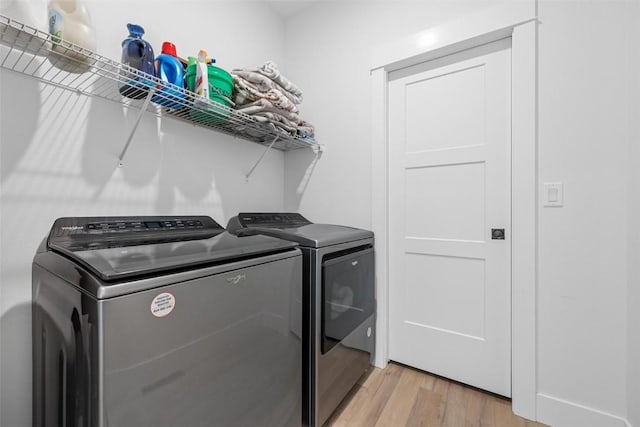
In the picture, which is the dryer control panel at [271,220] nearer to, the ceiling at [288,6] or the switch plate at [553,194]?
the switch plate at [553,194]

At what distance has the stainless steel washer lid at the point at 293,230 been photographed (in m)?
1.27

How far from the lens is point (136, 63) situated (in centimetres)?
105

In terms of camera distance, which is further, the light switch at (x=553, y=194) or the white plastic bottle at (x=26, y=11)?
the light switch at (x=553, y=194)

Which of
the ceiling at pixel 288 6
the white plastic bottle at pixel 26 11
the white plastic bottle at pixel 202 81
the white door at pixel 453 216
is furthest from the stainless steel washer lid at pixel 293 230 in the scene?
the ceiling at pixel 288 6

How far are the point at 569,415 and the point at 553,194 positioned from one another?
3.45 ft

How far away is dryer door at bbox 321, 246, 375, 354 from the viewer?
128 centimetres

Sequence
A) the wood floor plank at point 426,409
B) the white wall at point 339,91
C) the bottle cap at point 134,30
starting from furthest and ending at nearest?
the white wall at point 339,91 < the wood floor plank at point 426,409 < the bottle cap at point 134,30

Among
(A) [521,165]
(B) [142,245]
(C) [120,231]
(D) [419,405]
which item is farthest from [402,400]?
(C) [120,231]

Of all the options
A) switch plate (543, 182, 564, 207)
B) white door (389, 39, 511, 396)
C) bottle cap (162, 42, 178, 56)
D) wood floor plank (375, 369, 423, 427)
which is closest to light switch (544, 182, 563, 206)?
switch plate (543, 182, 564, 207)

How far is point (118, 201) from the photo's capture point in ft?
3.93

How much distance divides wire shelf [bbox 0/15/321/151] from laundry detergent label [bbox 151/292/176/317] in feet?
2.58

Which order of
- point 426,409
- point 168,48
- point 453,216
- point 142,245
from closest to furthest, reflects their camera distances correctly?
1. point 142,245
2. point 168,48
3. point 426,409
4. point 453,216

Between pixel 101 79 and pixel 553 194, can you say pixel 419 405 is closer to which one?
pixel 553 194

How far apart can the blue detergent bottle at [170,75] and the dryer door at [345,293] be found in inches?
37.9
